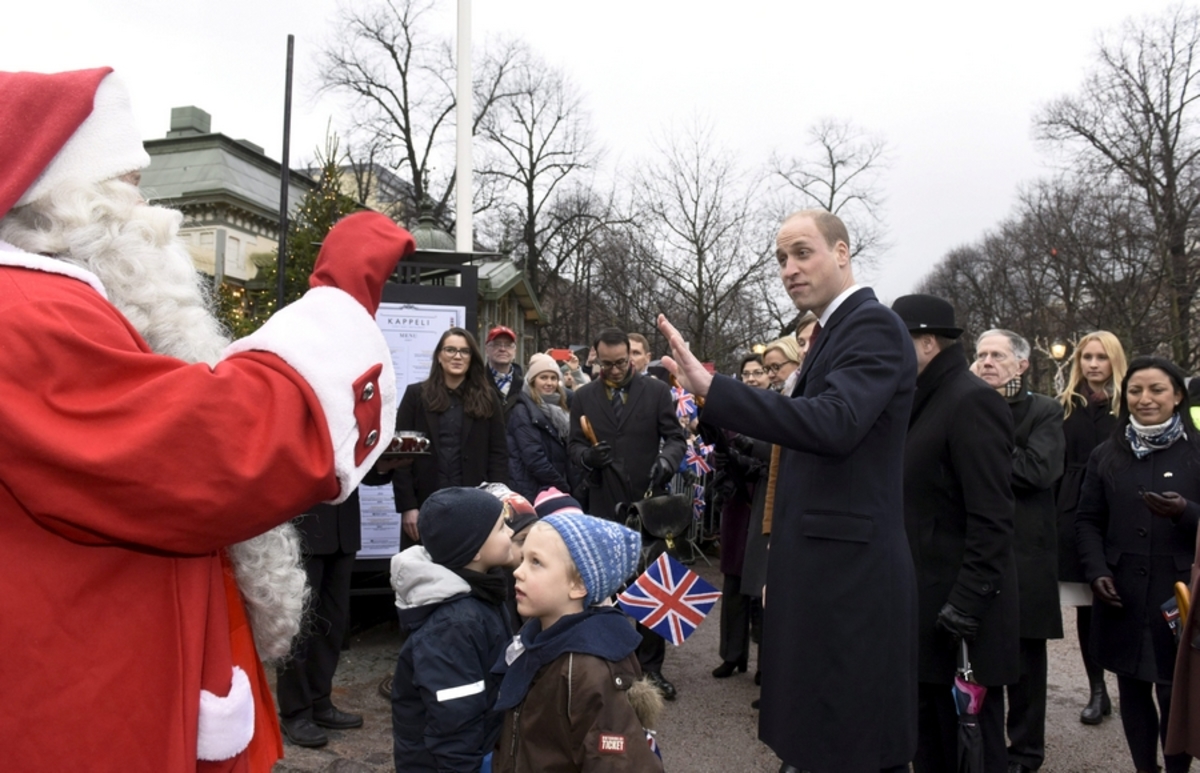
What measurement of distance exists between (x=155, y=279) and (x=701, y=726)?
455 centimetres

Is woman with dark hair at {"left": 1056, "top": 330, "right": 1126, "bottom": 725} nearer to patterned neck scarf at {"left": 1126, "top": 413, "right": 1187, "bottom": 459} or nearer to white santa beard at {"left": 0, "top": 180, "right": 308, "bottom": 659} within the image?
patterned neck scarf at {"left": 1126, "top": 413, "right": 1187, "bottom": 459}

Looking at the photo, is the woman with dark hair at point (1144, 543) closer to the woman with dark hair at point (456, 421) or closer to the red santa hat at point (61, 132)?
the woman with dark hair at point (456, 421)

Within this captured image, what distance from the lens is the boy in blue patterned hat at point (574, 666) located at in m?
2.25

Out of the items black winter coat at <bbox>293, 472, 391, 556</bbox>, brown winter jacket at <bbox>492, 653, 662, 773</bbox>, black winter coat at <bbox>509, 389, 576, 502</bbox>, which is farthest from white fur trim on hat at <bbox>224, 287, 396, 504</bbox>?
black winter coat at <bbox>509, 389, 576, 502</bbox>

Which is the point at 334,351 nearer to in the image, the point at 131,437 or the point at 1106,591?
the point at 131,437

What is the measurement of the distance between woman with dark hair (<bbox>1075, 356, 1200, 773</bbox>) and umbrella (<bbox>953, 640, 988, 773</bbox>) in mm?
1271

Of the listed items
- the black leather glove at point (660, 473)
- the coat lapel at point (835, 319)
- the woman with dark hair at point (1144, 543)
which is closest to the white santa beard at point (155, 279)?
the coat lapel at point (835, 319)

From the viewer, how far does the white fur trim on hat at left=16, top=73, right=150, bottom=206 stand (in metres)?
1.32

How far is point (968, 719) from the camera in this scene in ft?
10.9

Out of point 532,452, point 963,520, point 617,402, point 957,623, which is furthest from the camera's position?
point 532,452

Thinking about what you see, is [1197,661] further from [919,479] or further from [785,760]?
[785,760]

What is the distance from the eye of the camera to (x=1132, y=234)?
2853 centimetres

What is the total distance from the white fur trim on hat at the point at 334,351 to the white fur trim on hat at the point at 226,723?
14.7 inches

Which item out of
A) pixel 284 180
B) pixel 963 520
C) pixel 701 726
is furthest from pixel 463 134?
pixel 963 520
